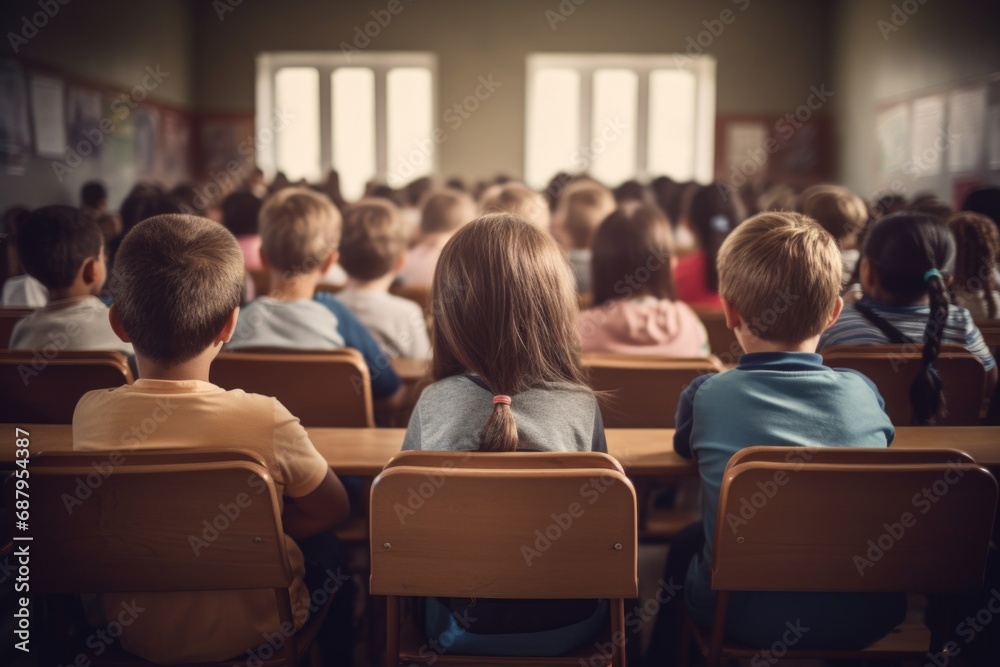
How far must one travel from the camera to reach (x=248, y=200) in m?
4.03

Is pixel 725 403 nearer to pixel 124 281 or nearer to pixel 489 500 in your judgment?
pixel 489 500

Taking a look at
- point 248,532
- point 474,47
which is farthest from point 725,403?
Result: point 474,47

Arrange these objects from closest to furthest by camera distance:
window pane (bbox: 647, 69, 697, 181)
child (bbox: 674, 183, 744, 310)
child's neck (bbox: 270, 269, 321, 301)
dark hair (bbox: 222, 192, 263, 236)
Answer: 1. child's neck (bbox: 270, 269, 321, 301)
2. child (bbox: 674, 183, 744, 310)
3. dark hair (bbox: 222, 192, 263, 236)
4. window pane (bbox: 647, 69, 697, 181)

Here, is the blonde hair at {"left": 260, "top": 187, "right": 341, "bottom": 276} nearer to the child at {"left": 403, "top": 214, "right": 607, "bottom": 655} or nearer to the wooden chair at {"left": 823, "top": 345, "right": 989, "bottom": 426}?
the child at {"left": 403, "top": 214, "right": 607, "bottom": 655}

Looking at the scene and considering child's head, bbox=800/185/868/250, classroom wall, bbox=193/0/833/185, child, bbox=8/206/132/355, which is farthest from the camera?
classroom wall, bbox=193/0/833/185

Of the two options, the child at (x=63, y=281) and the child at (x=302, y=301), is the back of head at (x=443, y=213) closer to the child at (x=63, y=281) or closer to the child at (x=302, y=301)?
the child at (x=302, y=301)

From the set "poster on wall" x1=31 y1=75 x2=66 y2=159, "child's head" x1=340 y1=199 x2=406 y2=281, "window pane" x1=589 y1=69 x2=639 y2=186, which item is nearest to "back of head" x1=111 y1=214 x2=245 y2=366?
"child's head" x1=340 y1=199 x2=406 y2=281

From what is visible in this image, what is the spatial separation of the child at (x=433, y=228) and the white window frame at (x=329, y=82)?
7200 millimetres

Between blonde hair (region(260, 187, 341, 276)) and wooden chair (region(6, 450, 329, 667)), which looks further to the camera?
blonde hair (region(260, 187, 341, 276))

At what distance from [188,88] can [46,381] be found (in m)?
10.2

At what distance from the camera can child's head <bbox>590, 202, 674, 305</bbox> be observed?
2506mm

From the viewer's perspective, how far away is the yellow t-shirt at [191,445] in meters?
1.37

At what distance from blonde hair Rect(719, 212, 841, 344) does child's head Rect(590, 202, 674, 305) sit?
95 centimetres

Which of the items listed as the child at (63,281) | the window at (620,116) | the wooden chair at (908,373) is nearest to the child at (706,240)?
the wooden chair at (908,373)
